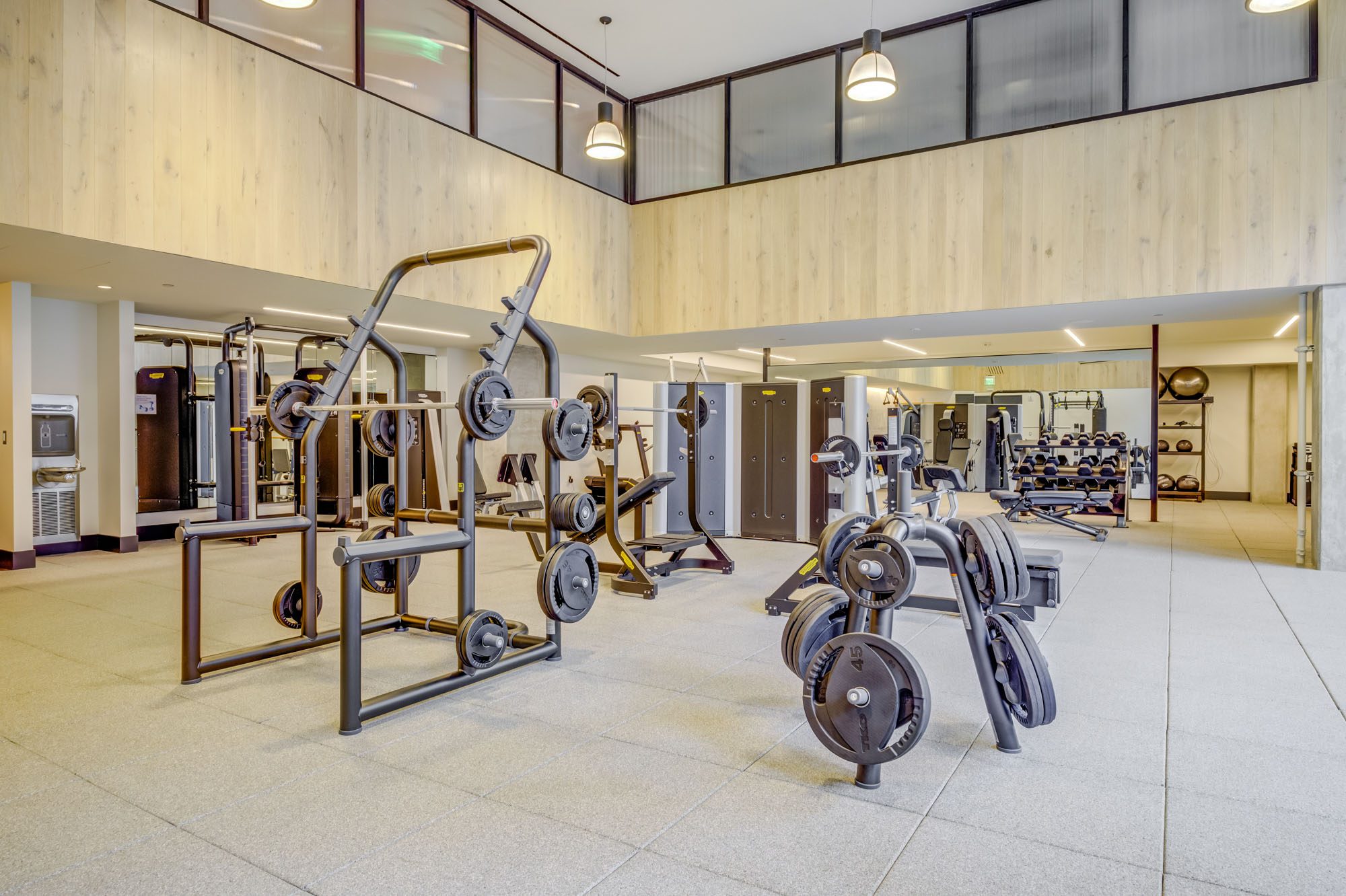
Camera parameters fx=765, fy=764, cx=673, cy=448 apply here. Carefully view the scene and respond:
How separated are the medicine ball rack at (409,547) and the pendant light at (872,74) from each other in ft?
11.5

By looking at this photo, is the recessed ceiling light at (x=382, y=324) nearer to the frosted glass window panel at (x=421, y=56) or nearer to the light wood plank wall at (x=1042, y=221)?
the frosted glass window panel at (x=421, y=56)

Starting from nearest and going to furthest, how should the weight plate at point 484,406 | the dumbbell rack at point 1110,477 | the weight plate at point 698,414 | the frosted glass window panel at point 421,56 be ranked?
1. the weight plate at point 484,406
2. the weight plate at point 698,414
3. the frosted glass window panel at point 421,56
4. the dumbbell rack at point 1110,477

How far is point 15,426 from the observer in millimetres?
6676

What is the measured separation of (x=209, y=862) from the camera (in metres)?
2.07

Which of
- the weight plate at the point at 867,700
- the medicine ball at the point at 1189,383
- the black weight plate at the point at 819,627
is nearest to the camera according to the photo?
the weight plate at the point at 867,700

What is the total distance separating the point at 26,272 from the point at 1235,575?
10.1 m

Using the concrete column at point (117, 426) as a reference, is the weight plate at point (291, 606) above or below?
below

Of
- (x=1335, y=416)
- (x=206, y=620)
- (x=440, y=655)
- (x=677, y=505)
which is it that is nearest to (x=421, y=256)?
(x=440, y=655)

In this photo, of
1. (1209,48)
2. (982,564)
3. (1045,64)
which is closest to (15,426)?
(982,564)

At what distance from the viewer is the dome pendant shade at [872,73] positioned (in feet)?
19.2

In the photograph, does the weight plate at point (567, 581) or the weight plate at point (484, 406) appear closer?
the weight plate at point (484, 406)

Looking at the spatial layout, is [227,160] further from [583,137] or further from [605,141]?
[583,137]

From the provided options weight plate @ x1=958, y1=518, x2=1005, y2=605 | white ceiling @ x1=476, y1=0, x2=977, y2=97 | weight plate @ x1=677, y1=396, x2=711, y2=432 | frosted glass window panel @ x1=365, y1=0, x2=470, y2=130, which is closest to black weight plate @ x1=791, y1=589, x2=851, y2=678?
weight plate @ x1=958, y1=518, x2=1005, y2=605

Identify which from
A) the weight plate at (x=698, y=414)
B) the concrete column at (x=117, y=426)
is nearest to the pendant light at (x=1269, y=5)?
the weight plate at (x=698, y=414)
